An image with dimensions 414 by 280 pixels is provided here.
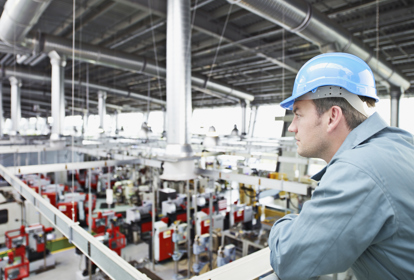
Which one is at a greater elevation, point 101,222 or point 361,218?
point 361,218

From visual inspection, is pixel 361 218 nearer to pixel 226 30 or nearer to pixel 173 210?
pixel 226 30

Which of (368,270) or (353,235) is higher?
(353,235)

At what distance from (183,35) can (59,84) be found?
20.2 ft

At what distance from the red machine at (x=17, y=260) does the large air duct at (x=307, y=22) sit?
7689 millimetres

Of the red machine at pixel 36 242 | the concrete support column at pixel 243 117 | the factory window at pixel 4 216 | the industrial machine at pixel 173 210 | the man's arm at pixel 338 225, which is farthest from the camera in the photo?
the concrete support column at pixel 243 117

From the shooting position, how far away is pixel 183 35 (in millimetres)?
4098

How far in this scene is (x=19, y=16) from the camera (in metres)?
4.80

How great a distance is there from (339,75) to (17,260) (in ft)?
29.7

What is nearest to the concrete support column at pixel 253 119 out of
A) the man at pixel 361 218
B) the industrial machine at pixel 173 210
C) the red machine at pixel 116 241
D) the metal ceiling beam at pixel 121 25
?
the industrial machine at pixel 173 210

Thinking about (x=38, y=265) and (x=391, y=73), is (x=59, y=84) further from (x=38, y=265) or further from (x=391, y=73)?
(x=391, y=73)

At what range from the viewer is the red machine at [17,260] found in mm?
6445

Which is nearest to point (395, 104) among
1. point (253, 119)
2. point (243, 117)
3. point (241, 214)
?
point (243, 117)

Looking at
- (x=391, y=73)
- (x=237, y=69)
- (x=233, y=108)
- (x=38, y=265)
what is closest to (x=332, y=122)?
(x=38, y=265)

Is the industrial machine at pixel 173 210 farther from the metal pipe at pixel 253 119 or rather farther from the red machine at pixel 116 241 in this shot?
the metal pipe at pixel 253 119
